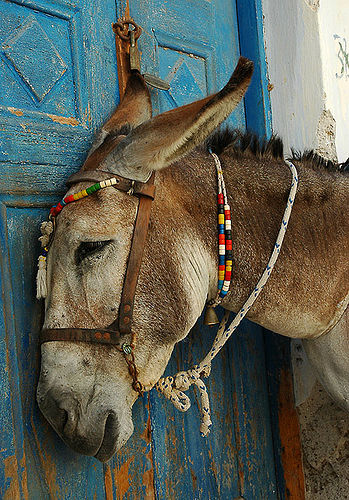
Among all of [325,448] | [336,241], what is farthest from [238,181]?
[325,448]

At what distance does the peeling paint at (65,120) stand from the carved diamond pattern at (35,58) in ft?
0.25

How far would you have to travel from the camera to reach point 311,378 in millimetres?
2334

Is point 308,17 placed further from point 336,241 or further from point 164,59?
point 336,241

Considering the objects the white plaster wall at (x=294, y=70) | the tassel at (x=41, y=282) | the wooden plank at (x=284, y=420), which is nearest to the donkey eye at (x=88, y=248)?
the tassel at (x=41, y=282)

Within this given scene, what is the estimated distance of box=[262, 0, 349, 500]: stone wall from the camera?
7.46 ft

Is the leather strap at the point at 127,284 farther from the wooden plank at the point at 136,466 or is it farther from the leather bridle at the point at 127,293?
the wooden plank at the point at 136,466

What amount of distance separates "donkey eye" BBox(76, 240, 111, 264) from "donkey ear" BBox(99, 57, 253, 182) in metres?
0.23

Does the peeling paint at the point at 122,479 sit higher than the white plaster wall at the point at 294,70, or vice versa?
the white plaster wall at the point at 294,70

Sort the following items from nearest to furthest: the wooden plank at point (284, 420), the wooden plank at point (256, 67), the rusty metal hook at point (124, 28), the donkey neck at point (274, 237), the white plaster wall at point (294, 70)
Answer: the donkey neck at point (274, 237), the rusty metal hook at point (124, 28), the wooden plank at point (284, 420), the wooden plank at point (256, 67), the white plaster wall at point (294, 70)

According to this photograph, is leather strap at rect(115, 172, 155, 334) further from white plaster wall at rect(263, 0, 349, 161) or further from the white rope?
white plaster wall at rect(263, 0, 349, 161)

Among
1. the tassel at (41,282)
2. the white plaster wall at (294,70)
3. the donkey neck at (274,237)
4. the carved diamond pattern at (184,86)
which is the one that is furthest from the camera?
the white plaster wall at (294,70)

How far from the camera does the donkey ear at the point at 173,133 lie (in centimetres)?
126

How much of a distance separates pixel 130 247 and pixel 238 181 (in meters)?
0.49

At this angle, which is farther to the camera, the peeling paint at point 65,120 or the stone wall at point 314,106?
the stone wall at point 314,106
